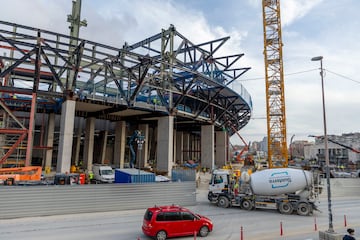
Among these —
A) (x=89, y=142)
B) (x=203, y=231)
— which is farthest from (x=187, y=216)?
(x=89, y=142)

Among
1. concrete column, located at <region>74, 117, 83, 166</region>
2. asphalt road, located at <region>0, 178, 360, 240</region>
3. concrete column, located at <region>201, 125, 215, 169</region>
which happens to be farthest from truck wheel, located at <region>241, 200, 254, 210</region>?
concrete column, located at <region>74, 117, 83, 166</region>

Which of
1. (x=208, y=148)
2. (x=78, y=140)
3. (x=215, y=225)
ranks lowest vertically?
(x=215, y=225)

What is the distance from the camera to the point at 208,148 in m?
49.9

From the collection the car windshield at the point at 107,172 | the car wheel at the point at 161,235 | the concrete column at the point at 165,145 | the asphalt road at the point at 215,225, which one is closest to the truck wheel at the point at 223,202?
the asphalt road at the point at 215,225

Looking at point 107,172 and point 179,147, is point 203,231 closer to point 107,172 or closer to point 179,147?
point 107,172

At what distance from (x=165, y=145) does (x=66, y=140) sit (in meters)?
14.6

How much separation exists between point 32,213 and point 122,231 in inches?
255

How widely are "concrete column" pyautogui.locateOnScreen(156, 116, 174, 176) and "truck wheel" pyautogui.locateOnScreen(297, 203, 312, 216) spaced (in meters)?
22.0

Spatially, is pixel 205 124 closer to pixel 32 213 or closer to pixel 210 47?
pixel 210 47

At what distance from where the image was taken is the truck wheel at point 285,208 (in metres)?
17.9

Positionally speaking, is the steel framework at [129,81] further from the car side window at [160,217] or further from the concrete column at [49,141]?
the car side window at [160,217]

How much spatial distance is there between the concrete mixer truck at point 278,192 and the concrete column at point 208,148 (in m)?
28.8

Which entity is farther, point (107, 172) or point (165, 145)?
point (165, 145)

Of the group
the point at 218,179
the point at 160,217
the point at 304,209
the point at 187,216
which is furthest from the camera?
the point at 218,179
